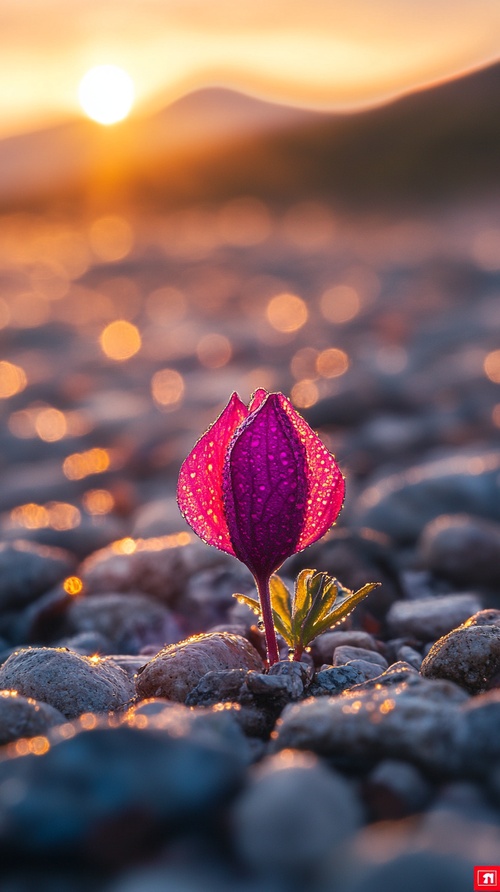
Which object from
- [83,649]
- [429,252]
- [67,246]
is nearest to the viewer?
[83,649]

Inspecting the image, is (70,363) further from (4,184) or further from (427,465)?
(4,184)

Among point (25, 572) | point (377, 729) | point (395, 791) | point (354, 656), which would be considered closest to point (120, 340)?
point (25, 572)

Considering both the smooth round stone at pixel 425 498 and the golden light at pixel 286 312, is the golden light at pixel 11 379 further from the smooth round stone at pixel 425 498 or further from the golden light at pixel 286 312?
the smooth round stone at pixel 425 498

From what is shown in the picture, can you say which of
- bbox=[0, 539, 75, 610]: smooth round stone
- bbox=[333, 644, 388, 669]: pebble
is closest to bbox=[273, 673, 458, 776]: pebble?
bbox=[333, 644, 388, 669]: pebble

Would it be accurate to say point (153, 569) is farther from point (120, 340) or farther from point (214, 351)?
point (120, 340)

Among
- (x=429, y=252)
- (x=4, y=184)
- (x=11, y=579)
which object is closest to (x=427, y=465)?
(x=11, y=579)
